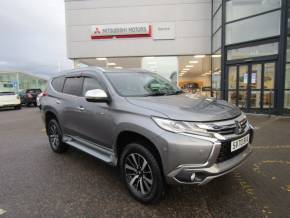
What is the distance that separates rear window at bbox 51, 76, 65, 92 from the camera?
469cm

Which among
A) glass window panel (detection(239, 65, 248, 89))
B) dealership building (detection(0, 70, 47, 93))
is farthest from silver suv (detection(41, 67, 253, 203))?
dealership building (detection(0, 70, 47, 93))

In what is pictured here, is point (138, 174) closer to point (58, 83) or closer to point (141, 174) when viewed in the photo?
point (141, 174)

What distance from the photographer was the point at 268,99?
9703 mm

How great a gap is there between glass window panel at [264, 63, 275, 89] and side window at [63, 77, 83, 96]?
860 centimetres

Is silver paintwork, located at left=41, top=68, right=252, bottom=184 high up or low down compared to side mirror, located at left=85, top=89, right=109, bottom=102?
down

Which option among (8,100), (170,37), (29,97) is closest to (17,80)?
(29,97)

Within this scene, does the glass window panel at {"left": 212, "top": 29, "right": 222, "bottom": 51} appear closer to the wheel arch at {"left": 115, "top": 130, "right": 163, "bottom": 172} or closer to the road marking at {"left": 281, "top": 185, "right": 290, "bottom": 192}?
the road marking at {"left": 281, "top": 185, "right": 290, "bottom": 192}

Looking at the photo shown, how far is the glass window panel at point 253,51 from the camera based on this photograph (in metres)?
9.30

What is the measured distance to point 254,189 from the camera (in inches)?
122

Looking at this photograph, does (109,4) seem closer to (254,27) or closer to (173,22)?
(173,22)

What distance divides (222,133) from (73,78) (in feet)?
10.0

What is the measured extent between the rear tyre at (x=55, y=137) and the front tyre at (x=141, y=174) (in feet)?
7.44

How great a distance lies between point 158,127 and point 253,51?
30.5 feet

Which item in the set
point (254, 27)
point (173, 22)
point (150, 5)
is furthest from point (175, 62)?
point (254, 27)
